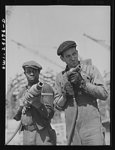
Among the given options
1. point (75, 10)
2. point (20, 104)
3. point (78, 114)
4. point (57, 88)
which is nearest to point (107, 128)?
point (78, 114)

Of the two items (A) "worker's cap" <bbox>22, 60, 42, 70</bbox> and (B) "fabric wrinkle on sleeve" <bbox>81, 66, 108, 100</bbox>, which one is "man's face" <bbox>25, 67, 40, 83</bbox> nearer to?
(A) "worker's cap" <bbox>22, 60, 42, 70</bbox>

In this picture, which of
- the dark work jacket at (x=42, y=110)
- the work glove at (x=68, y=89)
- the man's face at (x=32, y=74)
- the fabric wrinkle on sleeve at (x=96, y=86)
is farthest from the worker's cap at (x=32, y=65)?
the fabric wrinkle on sleeve at (x=96, y=86)

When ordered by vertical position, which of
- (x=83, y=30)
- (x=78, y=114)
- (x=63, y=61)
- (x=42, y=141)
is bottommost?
(x=42, y=141)

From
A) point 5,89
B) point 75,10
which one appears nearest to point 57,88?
point 5,89

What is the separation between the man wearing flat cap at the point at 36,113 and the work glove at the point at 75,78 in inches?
8.3

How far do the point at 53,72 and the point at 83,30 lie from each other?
486 mm

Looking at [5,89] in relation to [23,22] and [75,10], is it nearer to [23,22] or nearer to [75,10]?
[23,22]

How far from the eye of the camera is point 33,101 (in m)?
3.89

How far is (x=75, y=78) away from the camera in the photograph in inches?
154

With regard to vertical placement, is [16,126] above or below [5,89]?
below

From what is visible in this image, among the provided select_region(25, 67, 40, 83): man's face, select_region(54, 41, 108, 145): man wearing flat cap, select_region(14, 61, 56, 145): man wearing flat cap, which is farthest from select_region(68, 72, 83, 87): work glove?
select_region(25, 67, 40, 83): man's face

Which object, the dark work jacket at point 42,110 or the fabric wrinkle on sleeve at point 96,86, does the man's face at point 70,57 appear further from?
the dark work jacket at point 42,110

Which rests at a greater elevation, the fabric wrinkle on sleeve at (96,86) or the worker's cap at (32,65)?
the worker's cap at (32,65)

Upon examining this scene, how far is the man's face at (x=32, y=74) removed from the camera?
3.91 meters
